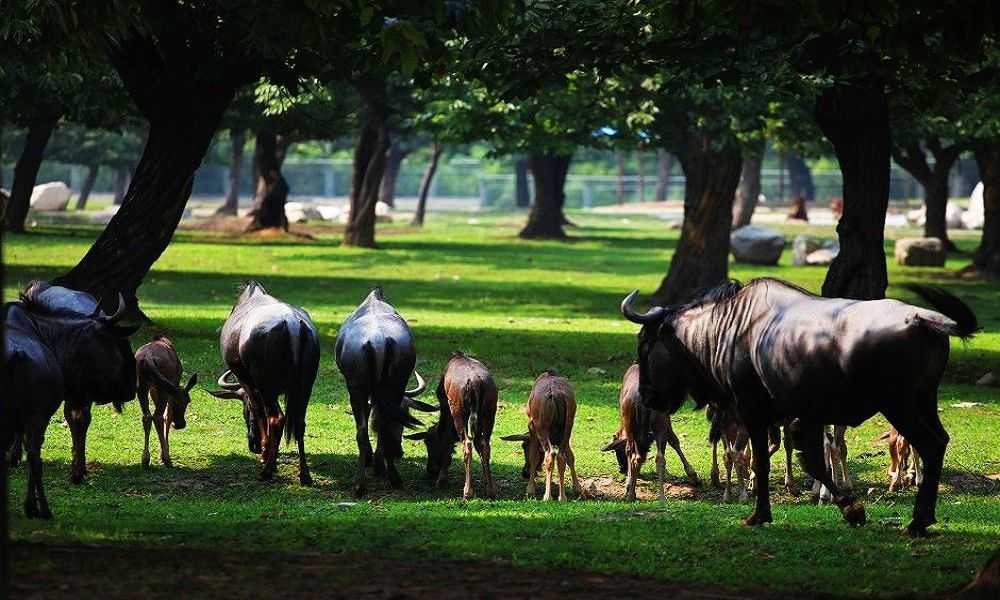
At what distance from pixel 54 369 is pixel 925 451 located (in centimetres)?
593

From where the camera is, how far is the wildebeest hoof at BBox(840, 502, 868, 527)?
12.0 meters

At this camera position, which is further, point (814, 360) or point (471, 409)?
point (471, 409)

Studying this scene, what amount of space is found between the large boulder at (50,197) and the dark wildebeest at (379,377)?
60.5 meters

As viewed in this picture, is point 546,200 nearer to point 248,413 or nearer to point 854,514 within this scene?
point 248,413

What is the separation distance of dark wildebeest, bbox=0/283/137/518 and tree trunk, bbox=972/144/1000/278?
31.4 metres

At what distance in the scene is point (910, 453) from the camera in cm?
Result: 1639

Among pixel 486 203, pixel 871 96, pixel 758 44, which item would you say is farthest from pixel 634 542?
pixel 486 203

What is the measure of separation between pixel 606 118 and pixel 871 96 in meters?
13.0

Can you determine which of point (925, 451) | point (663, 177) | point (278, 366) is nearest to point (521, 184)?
point (663, 177)

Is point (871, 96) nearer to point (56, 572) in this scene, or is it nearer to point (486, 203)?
point (56, 572)

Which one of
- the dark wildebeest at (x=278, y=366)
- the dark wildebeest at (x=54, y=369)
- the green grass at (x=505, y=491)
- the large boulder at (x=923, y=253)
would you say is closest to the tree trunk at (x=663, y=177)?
the large boulder at (x=923, y=253)

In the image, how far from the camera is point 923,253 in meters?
47.1

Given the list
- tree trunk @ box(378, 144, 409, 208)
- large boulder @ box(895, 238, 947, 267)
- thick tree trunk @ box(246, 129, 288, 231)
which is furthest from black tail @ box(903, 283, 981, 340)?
tree trunk @ box(378, 144, 409, 208)

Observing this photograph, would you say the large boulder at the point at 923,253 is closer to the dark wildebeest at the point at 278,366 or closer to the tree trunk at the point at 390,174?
the dark wildebeest at the point at 278,366
